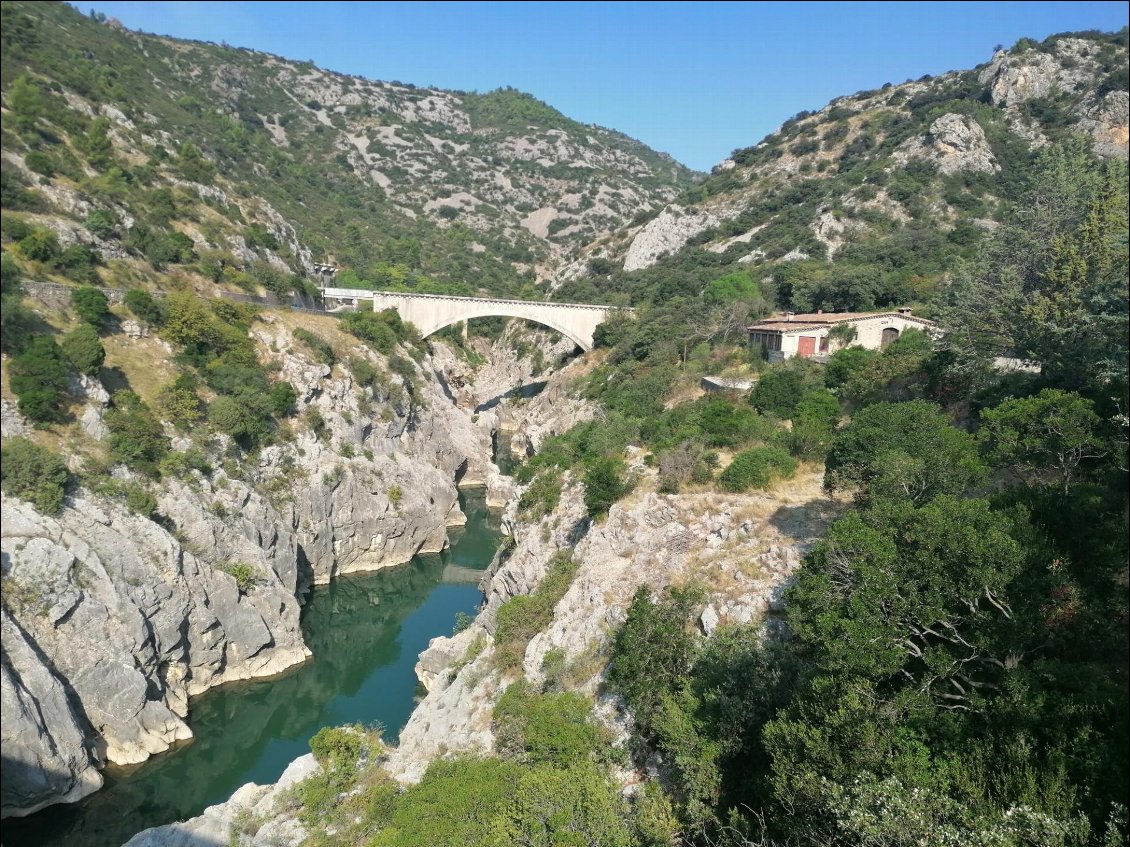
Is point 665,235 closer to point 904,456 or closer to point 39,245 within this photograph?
point 904,456

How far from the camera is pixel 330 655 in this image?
27219mm

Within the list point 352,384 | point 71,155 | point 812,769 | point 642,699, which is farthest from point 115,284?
point 352,384

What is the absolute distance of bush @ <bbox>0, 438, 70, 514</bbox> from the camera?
14.7ft

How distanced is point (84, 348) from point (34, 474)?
9.21 feet

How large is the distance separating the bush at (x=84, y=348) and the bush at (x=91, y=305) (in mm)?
157

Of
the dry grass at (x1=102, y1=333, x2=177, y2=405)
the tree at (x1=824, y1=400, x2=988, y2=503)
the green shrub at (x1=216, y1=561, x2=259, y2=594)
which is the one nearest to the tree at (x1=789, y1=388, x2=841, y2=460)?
the tree at (x1=824, y1=400, x2=988, y2=503)

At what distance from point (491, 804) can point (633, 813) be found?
266cm

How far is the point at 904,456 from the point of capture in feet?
52.7

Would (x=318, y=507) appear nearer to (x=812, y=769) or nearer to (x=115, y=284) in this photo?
(x=115, y=284)

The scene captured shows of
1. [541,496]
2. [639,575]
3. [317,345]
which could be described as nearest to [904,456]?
[639,575]

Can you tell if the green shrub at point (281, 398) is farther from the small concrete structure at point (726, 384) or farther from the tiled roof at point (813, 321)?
the tiled roof at point (813, 321)

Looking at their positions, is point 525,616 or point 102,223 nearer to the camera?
point 102,223

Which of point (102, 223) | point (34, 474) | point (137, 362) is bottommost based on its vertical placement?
point (34, 474)

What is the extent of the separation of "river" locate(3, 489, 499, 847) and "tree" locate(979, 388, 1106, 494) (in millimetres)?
20057
